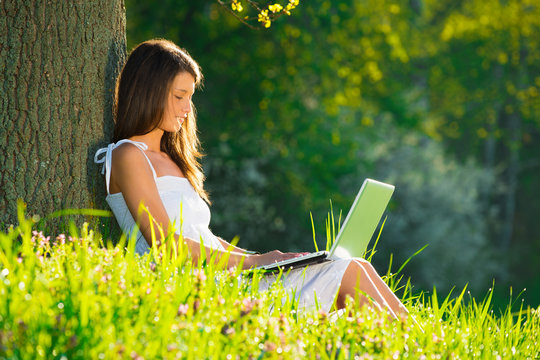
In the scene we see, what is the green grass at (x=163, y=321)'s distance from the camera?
6.23ft

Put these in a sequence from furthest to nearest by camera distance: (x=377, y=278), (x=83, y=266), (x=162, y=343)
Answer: (x=377, y=278) < (x=83, y=266) < (x=162, y=343)

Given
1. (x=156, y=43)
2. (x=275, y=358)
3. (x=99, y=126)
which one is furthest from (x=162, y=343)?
(x=156, y=43)

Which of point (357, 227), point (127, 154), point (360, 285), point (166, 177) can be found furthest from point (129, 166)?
point (360, 285)

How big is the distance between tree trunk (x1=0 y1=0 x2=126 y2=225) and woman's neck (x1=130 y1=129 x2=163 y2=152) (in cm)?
23

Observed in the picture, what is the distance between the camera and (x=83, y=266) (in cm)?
225

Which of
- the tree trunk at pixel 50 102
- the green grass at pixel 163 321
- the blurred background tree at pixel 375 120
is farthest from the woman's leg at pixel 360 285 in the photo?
the blurred background tree at pixel 375 120

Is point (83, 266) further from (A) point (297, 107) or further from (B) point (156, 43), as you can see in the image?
(A) point (297, 107)

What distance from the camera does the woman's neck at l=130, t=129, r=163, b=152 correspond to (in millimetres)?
3548

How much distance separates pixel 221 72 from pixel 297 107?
149cm

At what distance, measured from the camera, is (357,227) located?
3.12 meters

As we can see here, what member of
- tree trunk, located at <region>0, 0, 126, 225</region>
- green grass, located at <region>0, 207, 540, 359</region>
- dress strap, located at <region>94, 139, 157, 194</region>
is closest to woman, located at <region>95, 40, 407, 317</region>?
dress strap, located at <region>94, 139, 157, 194</region>

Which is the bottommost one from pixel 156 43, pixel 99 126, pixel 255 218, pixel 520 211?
pixel 520 211

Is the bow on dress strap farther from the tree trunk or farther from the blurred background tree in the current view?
the blurred background tree

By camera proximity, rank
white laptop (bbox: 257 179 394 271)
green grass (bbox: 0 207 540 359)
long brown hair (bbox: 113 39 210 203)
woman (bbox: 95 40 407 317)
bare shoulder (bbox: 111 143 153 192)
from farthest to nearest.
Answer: long brown hair (bbox: 113 39 210 203)
bare shoulder (bbox: 111 143 153 192)
woman (bbox: 95 40 407 317)
white laptop (bbox: 257 179 394 271)
green grass (bbox: 0 207 540 359)
